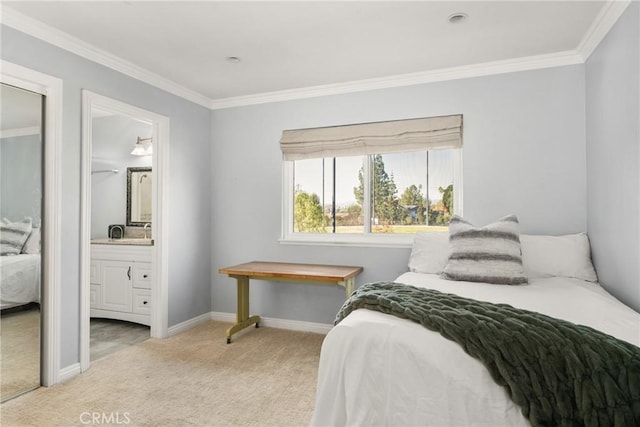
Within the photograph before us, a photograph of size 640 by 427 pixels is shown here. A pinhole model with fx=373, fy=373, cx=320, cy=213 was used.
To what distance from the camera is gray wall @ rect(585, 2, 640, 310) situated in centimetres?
204

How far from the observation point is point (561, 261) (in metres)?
2.62

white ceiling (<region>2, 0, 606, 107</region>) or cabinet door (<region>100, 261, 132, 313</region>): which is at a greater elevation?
white ceiling (<region>2, 0, 606, 107</region>)

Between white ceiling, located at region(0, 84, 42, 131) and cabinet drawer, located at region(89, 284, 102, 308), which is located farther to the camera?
cabinet drawer, located at region(89, 284, 102, 308)

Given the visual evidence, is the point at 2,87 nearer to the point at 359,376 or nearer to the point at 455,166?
the point at 359,376

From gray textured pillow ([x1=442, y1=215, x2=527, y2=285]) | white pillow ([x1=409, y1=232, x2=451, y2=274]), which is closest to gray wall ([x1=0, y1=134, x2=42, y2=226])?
white pillow ([x1=409, y1=232, x2=451, y2=274])

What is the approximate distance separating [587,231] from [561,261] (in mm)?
479

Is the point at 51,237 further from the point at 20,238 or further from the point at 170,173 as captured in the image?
the point at 170,173

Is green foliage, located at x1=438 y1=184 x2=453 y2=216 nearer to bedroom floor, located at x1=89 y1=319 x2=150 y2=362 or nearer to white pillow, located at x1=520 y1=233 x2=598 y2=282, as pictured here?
white pillow, located at x1=520 y1=233 x2=598 y2=282

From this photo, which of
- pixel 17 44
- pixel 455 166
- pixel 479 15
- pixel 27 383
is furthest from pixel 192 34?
pixel 27 383

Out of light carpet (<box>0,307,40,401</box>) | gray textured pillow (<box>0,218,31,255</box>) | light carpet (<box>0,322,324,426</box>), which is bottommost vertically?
light carpet (<box>0,322,324,426</box>)

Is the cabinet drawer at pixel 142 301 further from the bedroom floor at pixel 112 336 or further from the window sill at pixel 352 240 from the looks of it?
the window sill at pixel 352 240

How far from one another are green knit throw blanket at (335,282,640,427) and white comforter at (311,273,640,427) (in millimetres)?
43

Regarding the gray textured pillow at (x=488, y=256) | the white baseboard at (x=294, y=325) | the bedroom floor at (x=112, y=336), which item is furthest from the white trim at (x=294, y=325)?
the gray textured pillow at (x=488, y=256)

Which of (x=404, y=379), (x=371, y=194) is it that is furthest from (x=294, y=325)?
(x=404, y=379)
